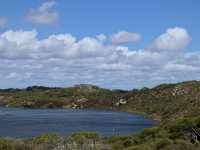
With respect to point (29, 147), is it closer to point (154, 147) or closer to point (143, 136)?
point (154, 147)

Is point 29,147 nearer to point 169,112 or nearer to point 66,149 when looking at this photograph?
point 66,149

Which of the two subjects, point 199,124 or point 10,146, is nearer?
point 10,146

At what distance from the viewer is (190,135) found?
50.3 m

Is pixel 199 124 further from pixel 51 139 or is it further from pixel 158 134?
pixel 51 139

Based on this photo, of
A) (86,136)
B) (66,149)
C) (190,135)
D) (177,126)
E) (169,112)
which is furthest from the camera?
(169,112)

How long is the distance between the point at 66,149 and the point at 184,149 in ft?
30.8

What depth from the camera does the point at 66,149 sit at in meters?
40.0

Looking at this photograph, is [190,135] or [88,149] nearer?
[88,149]

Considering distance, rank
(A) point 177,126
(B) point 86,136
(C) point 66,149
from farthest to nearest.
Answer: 1. (B) point 86,136
2. (A) point 177,126
3. (C) point 66,149

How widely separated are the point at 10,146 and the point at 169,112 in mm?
156728

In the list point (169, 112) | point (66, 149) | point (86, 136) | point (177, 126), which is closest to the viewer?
point (66, 149)

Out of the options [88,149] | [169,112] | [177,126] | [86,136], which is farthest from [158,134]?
[169,112]

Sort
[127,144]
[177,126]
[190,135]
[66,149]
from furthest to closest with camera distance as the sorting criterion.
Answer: [177,126], [127,144], [190,135], [66,149]

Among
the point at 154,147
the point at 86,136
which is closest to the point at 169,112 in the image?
the point at 86,136
